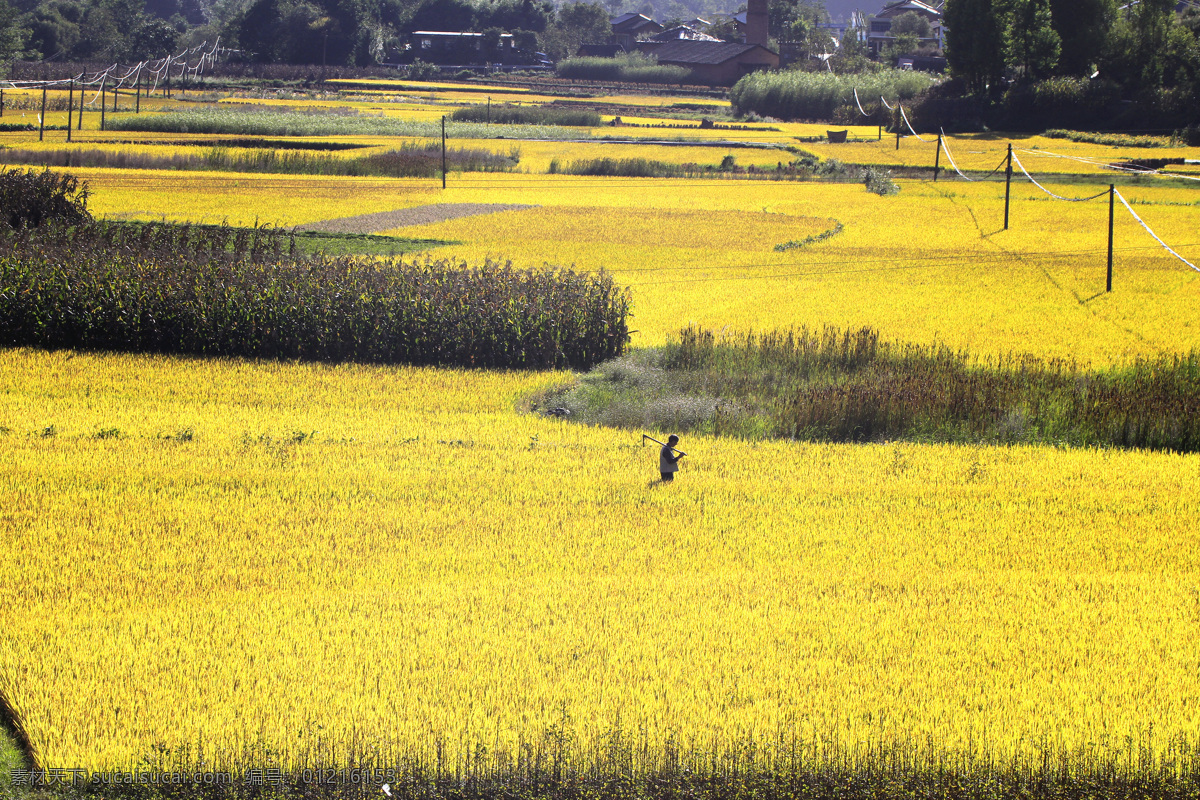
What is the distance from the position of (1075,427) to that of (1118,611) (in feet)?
17.7

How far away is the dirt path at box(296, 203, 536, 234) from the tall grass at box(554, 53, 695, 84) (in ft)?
249

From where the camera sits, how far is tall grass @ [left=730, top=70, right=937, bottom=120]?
72.2 metres

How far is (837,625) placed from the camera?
650cm

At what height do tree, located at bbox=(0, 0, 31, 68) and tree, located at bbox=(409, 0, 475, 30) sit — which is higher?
tree, located at bbox=(409, 0, 475, 30)

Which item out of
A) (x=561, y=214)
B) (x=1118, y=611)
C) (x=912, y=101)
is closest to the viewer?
(x=1118, y=611)

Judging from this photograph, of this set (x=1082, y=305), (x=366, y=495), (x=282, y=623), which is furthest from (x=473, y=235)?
(x=282, y=623)

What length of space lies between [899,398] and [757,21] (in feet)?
336

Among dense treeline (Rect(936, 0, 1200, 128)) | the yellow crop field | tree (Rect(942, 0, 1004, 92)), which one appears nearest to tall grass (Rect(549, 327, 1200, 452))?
the yellow crop field

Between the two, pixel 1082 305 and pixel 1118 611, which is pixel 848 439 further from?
pixel 1082 305

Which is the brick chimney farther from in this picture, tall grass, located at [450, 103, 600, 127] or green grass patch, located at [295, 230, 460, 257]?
green grass patch, located at [295, 230, 460, 257]

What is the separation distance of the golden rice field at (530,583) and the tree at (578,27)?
4488 inches

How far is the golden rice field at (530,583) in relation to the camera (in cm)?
531

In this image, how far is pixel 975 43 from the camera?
204 ft

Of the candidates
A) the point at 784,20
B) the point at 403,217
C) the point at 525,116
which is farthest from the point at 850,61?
the point at 403,217
